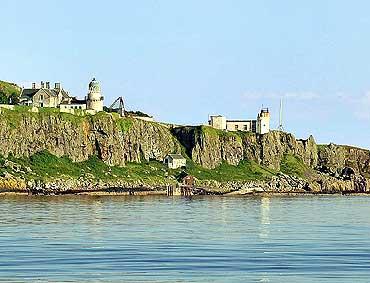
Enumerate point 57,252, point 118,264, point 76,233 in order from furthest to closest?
1. point 76,233
2. point 57,252
3. point 118,264

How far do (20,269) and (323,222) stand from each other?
167 ft

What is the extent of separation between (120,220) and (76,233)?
66.2 ft

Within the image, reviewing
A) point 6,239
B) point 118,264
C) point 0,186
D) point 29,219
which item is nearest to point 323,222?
point 29,219

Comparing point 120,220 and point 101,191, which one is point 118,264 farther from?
point 101,191

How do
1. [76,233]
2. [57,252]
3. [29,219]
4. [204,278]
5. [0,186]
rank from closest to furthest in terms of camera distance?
[204,278] < [57,252] < [76,233] < [29,219] < [0,186]

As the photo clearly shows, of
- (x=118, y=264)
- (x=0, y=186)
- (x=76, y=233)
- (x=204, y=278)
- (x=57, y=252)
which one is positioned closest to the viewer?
(x=204, y=278)

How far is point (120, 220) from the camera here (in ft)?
304

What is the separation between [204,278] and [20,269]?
9111 mm

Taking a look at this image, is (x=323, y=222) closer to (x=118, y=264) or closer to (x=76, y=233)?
(x=76, y=233)

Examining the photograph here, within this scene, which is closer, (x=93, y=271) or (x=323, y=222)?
(x=93, y=271)

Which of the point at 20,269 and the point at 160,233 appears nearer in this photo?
the point at 20,269

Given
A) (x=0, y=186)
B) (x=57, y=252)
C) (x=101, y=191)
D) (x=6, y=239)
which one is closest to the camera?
(x=57, y=252)

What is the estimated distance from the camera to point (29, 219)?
9012cm

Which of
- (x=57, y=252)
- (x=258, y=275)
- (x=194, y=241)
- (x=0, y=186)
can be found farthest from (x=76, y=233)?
(x=0, y=186)
